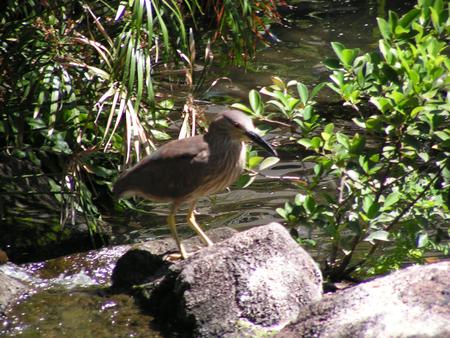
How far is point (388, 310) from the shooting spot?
394 cm

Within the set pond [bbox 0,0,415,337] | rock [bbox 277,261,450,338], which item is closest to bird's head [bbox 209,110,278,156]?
pond [bbox 0,0,415,337]

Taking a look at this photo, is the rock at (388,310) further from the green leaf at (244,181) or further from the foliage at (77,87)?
the foliage at (77,87)

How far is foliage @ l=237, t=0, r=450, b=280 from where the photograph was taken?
4.79 metres

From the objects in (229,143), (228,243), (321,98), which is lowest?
(321,98)

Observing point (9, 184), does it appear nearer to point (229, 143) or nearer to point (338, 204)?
point (229, 143)

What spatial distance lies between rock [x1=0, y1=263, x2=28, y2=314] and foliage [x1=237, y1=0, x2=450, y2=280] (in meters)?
1.61

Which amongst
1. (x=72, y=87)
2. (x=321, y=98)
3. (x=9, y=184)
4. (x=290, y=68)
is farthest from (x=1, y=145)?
(x=290, y=68)

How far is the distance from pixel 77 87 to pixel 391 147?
229 centimetres

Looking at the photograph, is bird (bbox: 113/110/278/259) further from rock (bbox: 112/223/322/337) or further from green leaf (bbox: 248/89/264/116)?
rock (bbox: 112/223/322/337)

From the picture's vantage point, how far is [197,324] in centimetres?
455

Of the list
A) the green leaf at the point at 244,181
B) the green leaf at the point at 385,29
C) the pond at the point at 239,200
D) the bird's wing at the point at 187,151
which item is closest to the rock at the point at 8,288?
the pond at the point at 239,200

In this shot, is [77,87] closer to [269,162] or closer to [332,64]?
[269,162]

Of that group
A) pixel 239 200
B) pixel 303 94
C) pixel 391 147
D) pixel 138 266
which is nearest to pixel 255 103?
pixel 303 94

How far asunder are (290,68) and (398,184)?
17.2 feet
